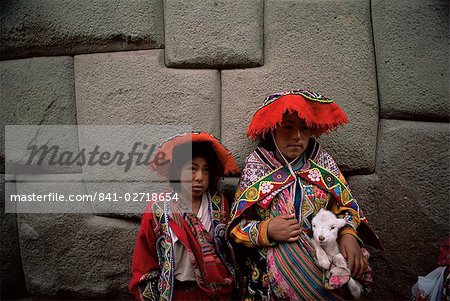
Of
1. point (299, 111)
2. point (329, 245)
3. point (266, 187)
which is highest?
point (299, 111)

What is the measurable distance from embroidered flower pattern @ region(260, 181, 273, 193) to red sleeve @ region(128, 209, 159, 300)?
0.51m

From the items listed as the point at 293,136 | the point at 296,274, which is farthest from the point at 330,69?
the point at 296,274

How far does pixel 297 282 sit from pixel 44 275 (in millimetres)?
1486

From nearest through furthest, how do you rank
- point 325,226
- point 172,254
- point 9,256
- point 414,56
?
1. point 325,226
2. point 172,254
3. point 414,56
4. point 9,256

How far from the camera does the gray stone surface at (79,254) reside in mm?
2344

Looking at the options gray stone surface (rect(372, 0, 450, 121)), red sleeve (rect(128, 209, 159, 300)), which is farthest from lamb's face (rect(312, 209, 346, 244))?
gray stone surface (rect(372, 0, 450, 121))

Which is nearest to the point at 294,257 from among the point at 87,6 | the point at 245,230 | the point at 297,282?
the point at 297,282

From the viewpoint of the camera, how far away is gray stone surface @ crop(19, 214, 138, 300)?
7.69 feet

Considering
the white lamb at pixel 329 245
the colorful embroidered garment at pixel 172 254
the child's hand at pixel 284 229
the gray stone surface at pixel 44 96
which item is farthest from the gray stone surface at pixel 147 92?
the white lamb at pixel 329 245

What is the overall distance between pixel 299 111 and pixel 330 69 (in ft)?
1.90

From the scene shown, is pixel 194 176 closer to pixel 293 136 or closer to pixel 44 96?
pixel 293 136

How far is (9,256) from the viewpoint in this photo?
2.46m

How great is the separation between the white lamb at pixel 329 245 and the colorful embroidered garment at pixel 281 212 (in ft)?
0.19

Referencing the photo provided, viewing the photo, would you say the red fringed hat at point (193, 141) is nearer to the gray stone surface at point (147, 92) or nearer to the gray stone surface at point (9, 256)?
the gray stone surface at point (147, 92)
